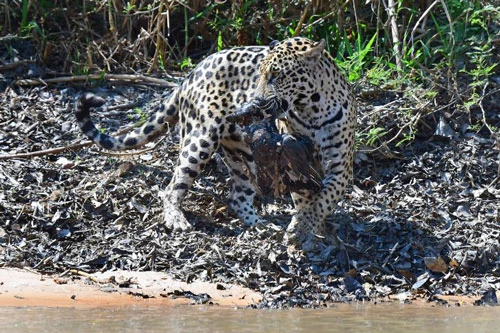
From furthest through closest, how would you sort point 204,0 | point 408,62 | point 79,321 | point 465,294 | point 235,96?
point 204,0
point 408,62
point 235,96
point 465,294
point 79,321

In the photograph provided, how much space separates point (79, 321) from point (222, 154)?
3561 millimetres

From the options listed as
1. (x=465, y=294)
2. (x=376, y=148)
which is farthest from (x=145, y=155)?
(x=465, y=294)

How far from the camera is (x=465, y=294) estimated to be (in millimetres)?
7883

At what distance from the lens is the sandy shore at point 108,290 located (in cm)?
740

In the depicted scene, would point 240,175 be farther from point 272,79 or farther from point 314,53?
point 314,53

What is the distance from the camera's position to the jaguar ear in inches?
344

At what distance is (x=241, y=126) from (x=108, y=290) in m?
1.91

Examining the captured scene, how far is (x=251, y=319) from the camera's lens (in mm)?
6961

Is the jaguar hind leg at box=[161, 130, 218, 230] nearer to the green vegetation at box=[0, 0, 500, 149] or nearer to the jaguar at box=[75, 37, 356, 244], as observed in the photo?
the jaguar at box=[75, 37, 356, 244]

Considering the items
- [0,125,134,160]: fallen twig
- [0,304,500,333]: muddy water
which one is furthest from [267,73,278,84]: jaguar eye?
[0,125,134,160]: fallen twig

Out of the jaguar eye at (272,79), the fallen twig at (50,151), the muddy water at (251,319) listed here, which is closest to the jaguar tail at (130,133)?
the fallen twig at (50,151)

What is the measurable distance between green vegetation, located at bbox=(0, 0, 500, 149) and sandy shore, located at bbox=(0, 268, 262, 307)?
2.77m

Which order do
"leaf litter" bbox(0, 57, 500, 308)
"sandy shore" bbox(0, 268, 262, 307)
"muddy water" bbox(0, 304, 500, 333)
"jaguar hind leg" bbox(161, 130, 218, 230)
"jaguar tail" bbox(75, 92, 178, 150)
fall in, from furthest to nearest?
"jaguar tail" bbox(75, 92, 178, 150) < "jaguar hind leg" bbox(161, 130, 218, 230) < "leaf litter" bbox(0, 57, 500, 308) < "sandy shore" bbox(0, 268, 262, 307) < "muddy water" bbox(0, 304, 500, 333)

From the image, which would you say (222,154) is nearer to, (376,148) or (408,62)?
(376,148)
